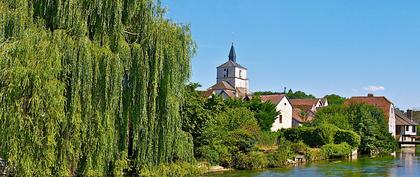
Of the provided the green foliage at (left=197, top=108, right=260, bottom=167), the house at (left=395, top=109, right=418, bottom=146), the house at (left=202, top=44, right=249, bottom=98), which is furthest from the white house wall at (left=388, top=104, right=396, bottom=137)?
the green foliage at (left=197, top=108, right=260, bottom=167)

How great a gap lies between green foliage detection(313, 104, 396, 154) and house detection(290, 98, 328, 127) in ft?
37.7

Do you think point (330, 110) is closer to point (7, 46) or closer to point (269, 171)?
point (269, 171)

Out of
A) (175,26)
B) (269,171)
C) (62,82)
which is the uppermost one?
(175,26)

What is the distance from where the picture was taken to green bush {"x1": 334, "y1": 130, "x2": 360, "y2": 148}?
145 feet

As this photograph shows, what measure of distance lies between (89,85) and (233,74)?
266 ft

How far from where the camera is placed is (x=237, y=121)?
1481 inches

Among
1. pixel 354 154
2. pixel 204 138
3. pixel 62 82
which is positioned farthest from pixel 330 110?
pixel 62 82

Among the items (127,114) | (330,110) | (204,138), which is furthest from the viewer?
(330,110)

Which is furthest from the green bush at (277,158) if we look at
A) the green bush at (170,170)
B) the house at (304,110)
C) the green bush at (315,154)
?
the house at (304,110)

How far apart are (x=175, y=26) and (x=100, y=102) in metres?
3.88

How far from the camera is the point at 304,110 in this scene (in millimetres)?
74500

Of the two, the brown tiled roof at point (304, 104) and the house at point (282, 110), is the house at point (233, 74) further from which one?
the house at point (282, 110)

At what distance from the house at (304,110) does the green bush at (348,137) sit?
18.4 metres

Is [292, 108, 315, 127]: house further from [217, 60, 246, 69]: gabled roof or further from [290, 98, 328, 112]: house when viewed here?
[217, 60, 246, 69]: gabled roof
